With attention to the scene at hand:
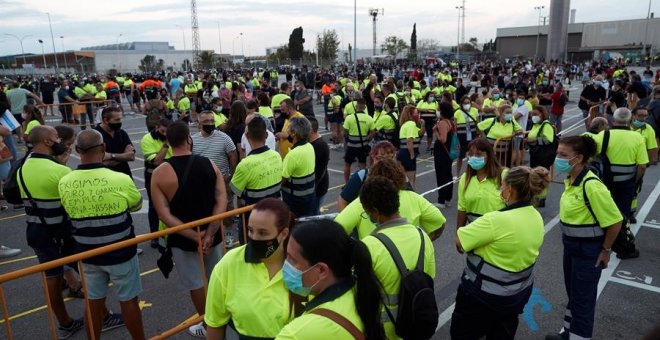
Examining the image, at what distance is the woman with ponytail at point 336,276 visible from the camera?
1794mm

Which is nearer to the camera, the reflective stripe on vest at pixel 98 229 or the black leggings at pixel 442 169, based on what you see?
the reflective stripe on vest at pixel 98 229

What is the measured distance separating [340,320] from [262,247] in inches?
29.6

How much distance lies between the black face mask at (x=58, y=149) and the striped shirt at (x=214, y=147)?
5.39ft

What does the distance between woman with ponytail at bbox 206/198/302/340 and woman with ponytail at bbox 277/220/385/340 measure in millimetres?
348

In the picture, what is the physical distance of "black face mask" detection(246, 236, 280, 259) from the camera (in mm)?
2320

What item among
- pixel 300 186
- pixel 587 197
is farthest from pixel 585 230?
pixel 300 186

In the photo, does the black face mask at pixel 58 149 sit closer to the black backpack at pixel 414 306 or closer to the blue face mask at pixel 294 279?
the blue face mask at pixel 294 279

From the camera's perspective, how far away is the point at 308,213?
582cm

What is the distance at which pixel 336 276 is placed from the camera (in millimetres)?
1891

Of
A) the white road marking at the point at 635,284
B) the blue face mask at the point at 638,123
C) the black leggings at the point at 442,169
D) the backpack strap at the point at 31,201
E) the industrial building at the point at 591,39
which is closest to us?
the backpack strap at the point at 31,201

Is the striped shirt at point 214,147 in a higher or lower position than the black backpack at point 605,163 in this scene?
higher

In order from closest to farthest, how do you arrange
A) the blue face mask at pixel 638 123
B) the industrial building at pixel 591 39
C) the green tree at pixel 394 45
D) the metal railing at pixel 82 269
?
the metal railing at pixel 82 269
the blue face mask at pixel 638 123
the industrial building at pixel 591 39
the green tree at pixel 394 45

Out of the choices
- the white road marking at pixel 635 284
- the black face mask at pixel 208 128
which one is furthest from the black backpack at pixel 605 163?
the black face mask at pixel 208 128

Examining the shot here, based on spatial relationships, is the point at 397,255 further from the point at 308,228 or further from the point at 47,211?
the point at 47,211
